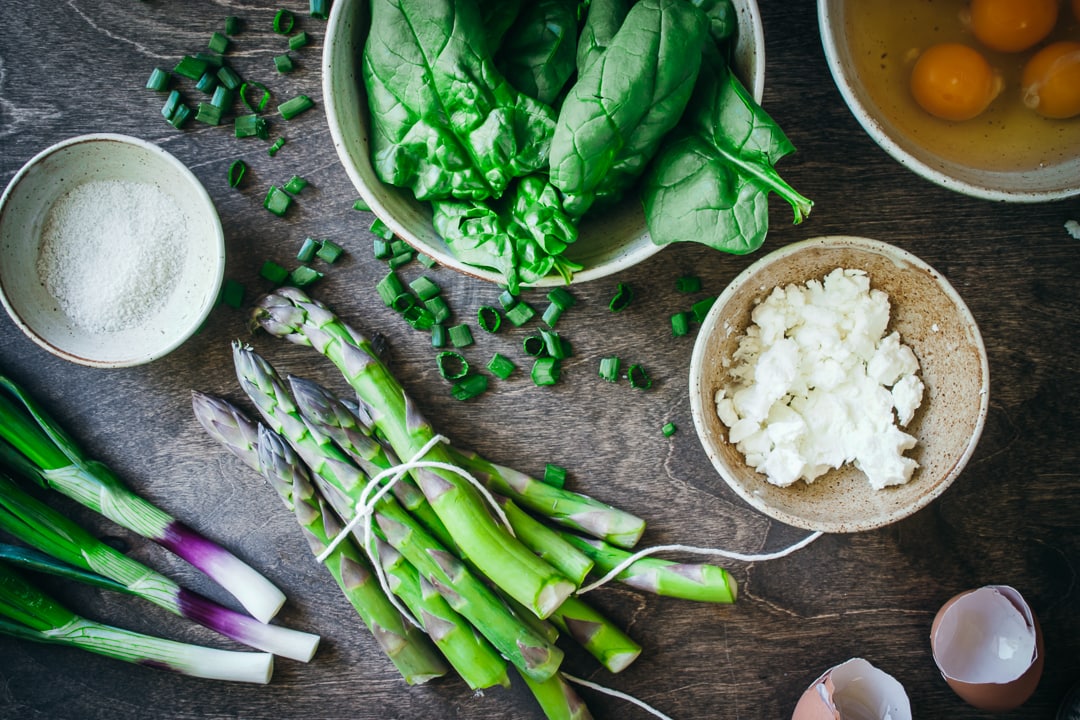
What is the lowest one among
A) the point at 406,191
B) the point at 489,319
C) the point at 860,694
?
the point at 860,694

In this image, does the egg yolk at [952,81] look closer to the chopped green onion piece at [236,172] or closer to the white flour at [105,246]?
the chopped green onion piece at [236,172]

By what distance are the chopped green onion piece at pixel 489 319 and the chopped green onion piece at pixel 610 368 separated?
0.72 ft

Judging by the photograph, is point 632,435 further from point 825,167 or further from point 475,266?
point 825,167

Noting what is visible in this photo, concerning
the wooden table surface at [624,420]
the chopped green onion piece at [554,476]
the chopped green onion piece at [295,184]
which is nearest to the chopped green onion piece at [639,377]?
the wooden table surface at [624,420]

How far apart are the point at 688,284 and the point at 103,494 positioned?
1.21 metres

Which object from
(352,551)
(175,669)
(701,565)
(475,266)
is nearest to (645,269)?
(475,266)

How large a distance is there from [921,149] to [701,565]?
829 mm

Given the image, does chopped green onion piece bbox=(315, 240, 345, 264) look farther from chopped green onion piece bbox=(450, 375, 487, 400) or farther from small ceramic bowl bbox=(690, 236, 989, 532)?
small ceramic bowl bbox=(690, 236, 989, 532)

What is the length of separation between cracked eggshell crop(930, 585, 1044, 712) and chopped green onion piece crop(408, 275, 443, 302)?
115 centimetres

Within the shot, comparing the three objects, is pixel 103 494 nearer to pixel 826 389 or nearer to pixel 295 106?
pixel 295 106

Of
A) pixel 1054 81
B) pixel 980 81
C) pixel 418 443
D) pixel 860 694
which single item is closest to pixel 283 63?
pixel 418 443

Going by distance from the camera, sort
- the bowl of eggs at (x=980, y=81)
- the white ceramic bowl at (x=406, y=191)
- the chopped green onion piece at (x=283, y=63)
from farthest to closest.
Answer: the chopped green onion piece at (x=283, y=63) < the bowl of eggs at (x=980, y=81) < the white ceramic bowl at (x=406, y=191)

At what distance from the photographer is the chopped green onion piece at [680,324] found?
60.9 inches

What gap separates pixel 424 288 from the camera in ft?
5.13
